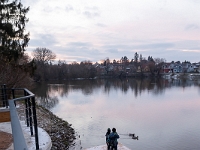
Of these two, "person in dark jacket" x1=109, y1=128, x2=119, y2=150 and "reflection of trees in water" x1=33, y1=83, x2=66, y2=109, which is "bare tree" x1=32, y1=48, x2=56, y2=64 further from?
"person in dark jacket" x1=109, y1=128, x2=119, y2=150

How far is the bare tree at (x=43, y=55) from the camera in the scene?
7038 centimetres

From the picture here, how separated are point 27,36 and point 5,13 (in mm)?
1985

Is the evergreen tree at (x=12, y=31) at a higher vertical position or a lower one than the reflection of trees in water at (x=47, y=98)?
higher

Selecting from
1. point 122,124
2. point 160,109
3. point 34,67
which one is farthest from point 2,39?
point 160,109

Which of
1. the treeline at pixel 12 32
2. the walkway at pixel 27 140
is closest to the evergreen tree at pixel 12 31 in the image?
the treeline at pixel 12 32

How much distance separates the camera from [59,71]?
72.4 meters

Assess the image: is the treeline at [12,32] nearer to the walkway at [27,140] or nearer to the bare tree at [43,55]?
the walkway at [27,140]

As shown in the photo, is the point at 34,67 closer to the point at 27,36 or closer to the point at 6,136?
the point at 27,36

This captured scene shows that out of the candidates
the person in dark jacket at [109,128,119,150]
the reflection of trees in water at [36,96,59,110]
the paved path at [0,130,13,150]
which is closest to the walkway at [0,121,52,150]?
the paved path at [0,130,13,150]

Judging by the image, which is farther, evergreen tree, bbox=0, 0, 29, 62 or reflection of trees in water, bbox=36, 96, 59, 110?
reflection of trees in water, bbox=36, 96, 59, 110

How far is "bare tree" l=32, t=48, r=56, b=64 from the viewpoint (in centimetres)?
7038

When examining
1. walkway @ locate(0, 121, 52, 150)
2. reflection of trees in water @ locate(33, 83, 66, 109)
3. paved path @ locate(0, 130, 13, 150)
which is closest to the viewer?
walkway @ locate(0, 121, 52, 150)

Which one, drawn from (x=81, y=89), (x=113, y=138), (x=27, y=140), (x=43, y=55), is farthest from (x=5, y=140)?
(x=43, y=55)

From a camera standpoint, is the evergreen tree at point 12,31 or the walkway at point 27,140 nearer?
the walkway at point 27,140
